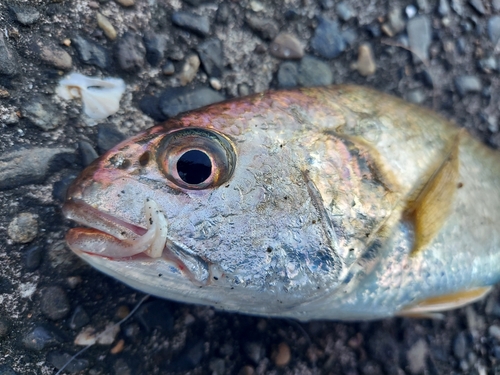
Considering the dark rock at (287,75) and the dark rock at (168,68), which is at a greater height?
the dark rock at (287,75)

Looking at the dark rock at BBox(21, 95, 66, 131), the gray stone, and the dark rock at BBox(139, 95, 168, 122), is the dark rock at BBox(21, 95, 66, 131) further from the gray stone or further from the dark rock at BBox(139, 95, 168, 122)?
the dark rock at BBox(139, 95, 168, 122)

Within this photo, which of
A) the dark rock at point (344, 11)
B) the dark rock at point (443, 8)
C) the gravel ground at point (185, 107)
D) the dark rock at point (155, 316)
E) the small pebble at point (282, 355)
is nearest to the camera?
the gravel ground at point (185, 107)

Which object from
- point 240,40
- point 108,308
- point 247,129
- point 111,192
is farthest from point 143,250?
point 240,40

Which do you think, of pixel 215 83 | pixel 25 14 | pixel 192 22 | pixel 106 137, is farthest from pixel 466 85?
pixel 25 14

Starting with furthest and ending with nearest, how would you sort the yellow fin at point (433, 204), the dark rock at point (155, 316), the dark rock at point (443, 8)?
the dark rock at point (443, 8), the dark rock at point (155, 316), the yellow fin at point (433, 204)

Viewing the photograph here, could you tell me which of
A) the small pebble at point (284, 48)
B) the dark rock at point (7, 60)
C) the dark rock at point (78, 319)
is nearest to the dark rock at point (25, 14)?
the dark rock at point (7, 60)

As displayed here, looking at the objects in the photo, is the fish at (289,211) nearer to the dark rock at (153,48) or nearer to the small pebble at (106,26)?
the dark rock at (153,48)

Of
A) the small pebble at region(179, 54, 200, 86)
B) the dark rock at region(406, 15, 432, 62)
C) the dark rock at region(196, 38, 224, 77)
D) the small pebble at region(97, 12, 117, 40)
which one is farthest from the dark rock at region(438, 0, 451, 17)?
the small pebble at region(97, 12, 117, 40)
